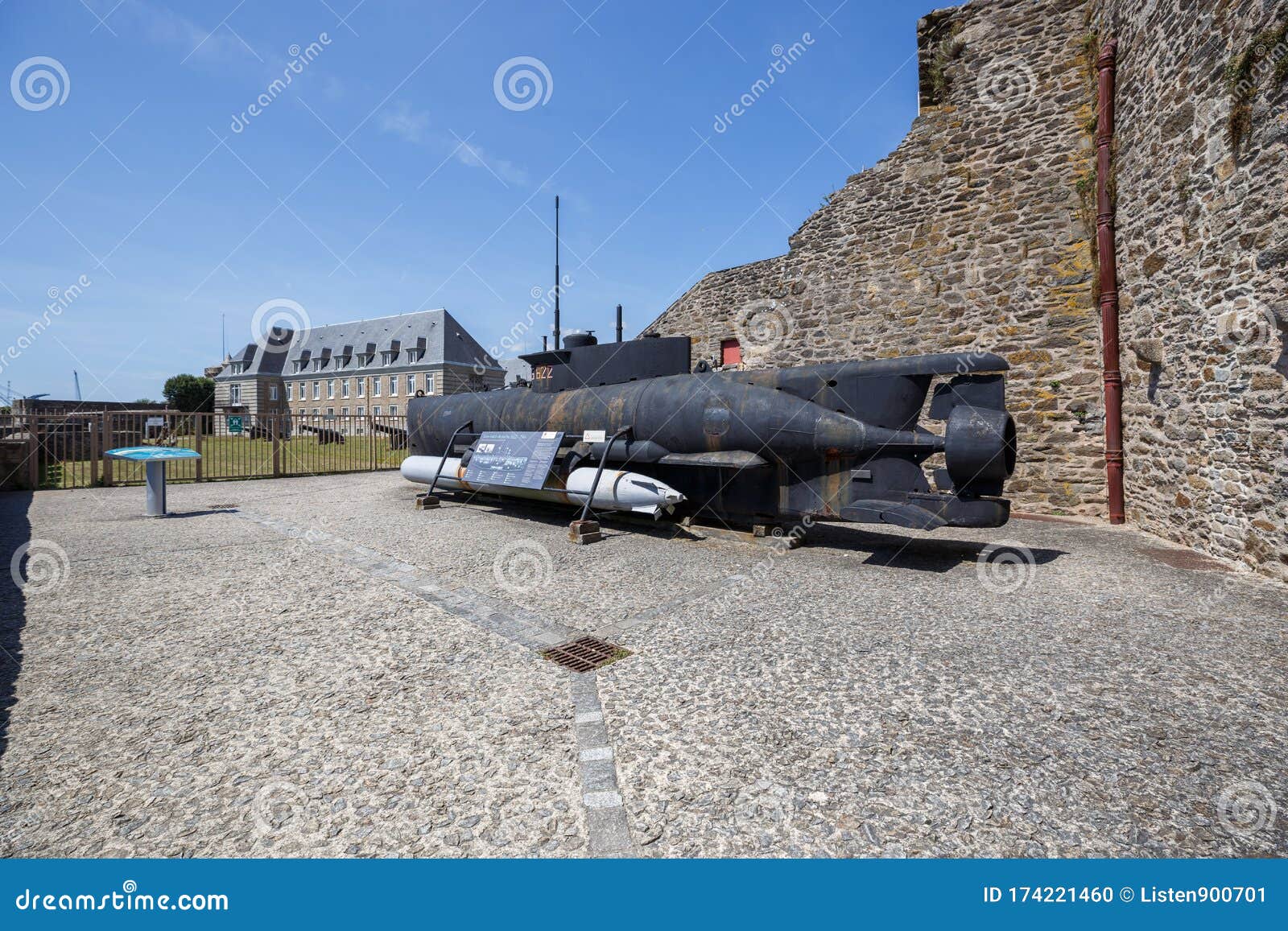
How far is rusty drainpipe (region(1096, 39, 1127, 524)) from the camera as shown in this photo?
31.1ft

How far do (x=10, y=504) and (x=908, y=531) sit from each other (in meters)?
16.1

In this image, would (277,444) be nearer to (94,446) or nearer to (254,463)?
(254,463)

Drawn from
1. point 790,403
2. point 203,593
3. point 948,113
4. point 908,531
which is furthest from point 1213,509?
point 203,593

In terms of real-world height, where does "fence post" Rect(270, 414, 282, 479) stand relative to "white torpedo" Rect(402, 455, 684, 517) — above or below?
above

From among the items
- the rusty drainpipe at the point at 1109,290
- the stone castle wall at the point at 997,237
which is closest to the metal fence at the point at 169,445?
the stone castle wall at the point at 997,237

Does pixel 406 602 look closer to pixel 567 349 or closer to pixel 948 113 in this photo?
pixel 567 349

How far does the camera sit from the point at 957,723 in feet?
10.9

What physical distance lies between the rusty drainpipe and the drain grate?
30.2ft

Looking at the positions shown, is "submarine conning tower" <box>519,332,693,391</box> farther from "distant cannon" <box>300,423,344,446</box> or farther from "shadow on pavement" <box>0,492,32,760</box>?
"distant cannon" <box>300,423,344,446</box>
